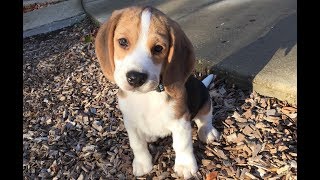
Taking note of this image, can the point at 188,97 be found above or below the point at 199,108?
above

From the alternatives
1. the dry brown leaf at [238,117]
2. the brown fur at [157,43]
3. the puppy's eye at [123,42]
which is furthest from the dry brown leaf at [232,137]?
the puppy's eye at [123,42]

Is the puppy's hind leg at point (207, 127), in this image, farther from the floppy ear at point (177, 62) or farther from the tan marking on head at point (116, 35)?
the tan marking on head at point (116, 35)

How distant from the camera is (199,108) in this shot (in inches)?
149

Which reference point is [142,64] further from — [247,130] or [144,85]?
[247,130]

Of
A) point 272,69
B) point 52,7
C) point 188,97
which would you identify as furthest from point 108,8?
point 188,97

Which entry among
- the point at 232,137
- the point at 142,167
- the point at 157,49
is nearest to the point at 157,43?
the point at 157,49

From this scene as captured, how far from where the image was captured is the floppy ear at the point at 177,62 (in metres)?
3.08

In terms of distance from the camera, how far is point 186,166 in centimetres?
359

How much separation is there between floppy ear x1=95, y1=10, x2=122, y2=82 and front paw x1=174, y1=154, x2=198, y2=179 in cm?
94

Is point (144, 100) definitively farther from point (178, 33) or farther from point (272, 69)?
point (272, 69)

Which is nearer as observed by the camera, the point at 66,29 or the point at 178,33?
the point at 178,33

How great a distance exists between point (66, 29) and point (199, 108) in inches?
170

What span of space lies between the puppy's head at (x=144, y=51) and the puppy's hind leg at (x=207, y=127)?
28.2 inches
